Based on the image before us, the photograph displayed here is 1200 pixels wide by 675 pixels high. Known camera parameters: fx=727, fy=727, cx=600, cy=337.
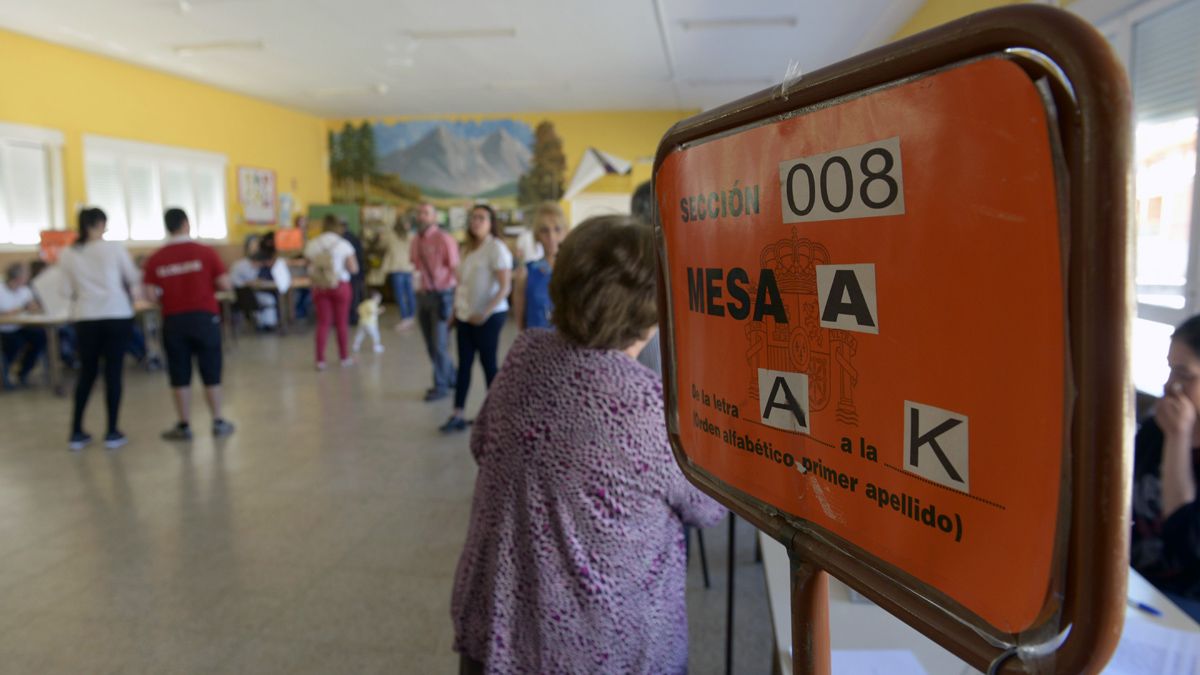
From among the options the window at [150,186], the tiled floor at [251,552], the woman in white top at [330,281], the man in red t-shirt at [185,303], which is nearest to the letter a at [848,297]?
the tiled floor at [251,552]

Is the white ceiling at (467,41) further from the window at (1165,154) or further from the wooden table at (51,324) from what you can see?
the window at (1165,154)

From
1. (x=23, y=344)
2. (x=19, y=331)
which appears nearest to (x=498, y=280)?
(x=19, y=331)

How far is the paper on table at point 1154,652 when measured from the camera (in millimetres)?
1035

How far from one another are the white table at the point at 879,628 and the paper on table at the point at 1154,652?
0.03m

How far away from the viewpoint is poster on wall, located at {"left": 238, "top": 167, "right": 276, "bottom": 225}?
1137 cm

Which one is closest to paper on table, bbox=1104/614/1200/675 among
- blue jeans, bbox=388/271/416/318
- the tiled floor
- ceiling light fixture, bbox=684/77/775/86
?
the tiled floor

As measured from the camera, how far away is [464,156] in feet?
43.5

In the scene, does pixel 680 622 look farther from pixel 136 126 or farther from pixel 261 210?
pixel 261 210

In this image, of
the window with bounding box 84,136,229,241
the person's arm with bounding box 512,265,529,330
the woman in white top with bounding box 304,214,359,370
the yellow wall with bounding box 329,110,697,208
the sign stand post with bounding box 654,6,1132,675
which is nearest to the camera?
the sign stand post with bounding box 654,6,1132,675

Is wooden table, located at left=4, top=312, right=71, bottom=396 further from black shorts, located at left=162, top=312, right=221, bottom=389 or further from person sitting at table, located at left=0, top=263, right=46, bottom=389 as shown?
black shorts, located at left=162, top=312, right=221, bottom=389

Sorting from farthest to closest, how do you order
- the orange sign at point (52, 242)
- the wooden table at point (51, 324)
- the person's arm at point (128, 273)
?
the orange sign at point (52, 242)
the wooden table at point (51, 324)
the person's arm at point (128, 273)

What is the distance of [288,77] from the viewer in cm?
1005

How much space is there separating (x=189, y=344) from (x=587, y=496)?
4403 mm

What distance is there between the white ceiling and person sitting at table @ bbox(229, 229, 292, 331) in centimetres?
241
